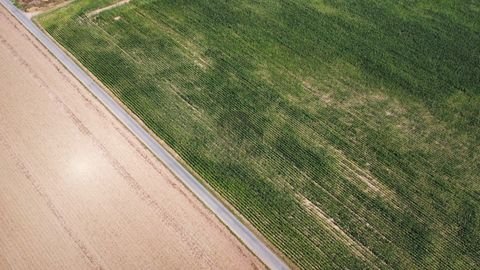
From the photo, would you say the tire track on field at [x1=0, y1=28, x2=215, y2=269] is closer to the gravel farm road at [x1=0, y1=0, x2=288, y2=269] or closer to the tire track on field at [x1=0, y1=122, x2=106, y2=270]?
the gravel farm road at [x1=0, y1=0, x2=288, y2=269]

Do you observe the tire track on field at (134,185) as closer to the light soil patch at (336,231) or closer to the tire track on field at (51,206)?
the tire track on field at (51,206)

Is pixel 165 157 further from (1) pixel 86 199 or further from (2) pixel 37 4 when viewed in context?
(2) pixel 37 4

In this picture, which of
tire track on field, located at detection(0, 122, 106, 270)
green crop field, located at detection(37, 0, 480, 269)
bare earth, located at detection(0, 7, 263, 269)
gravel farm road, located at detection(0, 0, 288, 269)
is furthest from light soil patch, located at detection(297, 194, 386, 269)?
tire track on field, located at detection(0, 122, 106, 270)

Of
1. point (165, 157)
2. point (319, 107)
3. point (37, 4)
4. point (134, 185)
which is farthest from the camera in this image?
point (37, 4)

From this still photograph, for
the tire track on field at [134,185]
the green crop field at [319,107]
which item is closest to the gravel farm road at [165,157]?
the green crop field at [319,107]

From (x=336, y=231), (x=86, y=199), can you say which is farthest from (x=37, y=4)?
(x=336, y=231)

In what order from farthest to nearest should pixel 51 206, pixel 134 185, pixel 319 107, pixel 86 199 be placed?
pixel 319 107
pixel 134 185
pixel 86 199
pixel 51 206
